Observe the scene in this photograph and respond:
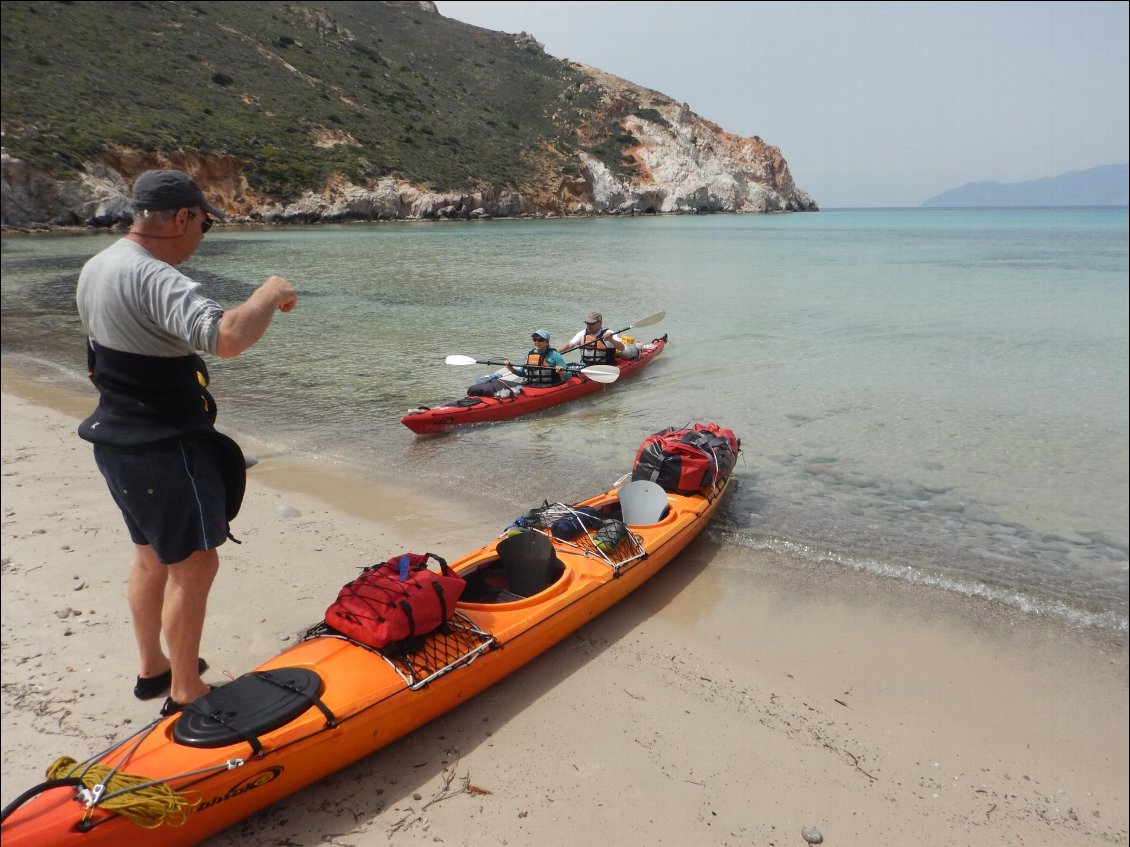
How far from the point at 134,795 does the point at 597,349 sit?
8906 mm

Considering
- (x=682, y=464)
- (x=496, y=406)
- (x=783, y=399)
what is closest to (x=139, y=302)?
(x=682, y=464)

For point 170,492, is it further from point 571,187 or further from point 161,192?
point 571,187

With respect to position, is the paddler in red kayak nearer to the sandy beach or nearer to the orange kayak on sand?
the sandy beach

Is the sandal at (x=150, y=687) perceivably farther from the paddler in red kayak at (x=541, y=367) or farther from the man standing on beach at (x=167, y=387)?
the paddler in red kayak at (x=541, y=367)

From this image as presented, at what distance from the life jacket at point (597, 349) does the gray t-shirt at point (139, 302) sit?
27.4ft

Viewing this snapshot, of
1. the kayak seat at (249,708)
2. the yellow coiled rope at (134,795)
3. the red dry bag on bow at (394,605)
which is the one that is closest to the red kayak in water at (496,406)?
the red dry bag on bow at (394,605)

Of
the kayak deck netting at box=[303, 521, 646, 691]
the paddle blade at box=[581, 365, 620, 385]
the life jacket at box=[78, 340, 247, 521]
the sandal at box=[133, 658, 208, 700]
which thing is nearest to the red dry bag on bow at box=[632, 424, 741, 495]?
the kayak deck netting at box=[303, 521, 646, 691]

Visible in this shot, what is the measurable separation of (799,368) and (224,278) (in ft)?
58.2

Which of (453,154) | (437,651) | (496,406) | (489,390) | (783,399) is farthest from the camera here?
(453,154)

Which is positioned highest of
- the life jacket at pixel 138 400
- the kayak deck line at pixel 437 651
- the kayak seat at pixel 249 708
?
the life jacket at pixel 138 400

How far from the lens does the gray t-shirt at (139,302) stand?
2252 millimetres

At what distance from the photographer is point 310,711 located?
281 cm

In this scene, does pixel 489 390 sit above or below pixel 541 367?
below

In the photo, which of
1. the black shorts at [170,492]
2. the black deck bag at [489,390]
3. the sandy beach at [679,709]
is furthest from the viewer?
the black deck bag at [489,390]
